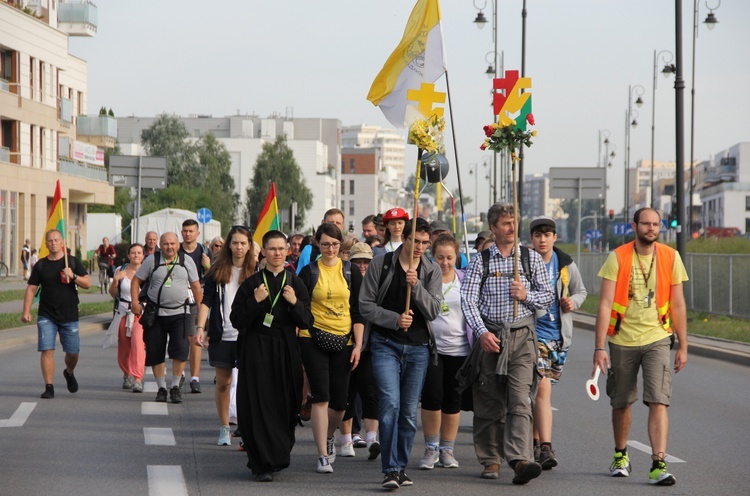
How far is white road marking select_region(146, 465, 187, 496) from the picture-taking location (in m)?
7.83

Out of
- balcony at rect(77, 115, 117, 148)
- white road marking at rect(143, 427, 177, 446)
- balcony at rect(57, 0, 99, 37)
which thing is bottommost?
white road marking at rect(143, 427, 177, 446)

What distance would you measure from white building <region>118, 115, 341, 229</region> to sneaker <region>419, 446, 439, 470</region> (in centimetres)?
13344

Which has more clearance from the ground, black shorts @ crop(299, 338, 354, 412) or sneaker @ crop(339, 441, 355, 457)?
black shorts @ crop(299, 338, 354, 412)

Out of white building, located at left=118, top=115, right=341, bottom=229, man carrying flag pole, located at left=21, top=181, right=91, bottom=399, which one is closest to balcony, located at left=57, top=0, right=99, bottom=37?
man carrying flag pole, located at left=21, top=181, right=91, bottom=399

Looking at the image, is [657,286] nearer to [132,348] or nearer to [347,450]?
[347,450]

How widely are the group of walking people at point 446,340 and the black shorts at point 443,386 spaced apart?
0.01 m

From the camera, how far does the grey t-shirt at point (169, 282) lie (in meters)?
13.1

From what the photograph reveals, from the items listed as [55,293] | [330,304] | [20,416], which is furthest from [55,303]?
[330,304]

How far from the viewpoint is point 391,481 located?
7871mm

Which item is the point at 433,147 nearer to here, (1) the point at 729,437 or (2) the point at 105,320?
(1) the point at 729,437

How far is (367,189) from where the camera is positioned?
196625 mm

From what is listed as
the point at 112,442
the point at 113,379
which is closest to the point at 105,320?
the point at 113,379

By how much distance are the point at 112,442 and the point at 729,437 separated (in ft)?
17.5

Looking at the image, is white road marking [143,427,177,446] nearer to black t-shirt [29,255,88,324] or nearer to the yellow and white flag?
black t-shirt [29,255,88,324]
